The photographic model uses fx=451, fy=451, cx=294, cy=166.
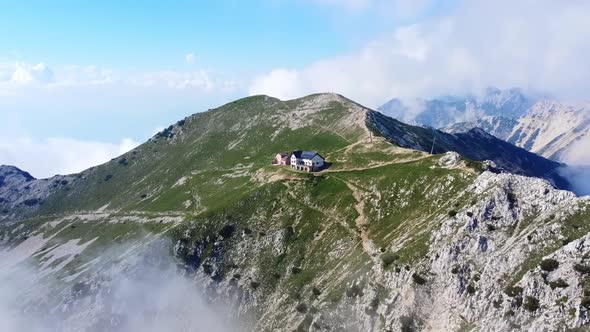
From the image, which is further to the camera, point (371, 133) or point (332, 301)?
point (371, 133)

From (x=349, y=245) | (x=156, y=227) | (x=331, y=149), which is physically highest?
(x=331, y=149)

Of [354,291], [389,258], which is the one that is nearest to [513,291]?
[389,258]

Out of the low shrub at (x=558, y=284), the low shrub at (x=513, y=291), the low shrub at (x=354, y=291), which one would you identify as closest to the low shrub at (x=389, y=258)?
the low shrub at (x=354, y=291)

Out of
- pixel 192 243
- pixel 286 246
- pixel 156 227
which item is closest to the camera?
pixel 286 246

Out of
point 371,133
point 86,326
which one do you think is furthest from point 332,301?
point 371,133

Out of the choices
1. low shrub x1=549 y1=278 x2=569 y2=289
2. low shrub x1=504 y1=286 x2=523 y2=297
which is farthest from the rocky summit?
low shrub x1=504 y1=286 x2=523 y2=297

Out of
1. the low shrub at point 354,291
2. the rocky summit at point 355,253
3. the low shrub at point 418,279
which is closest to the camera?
the rocky summit at point 355,253

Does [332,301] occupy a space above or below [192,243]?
below

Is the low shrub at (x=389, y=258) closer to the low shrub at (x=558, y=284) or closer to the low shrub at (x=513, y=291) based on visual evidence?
the low shrub at (x=513, y=291)

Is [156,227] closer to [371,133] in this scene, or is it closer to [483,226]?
[371,133]
